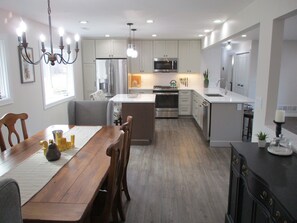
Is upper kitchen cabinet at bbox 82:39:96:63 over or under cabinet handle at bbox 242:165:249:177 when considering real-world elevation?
over

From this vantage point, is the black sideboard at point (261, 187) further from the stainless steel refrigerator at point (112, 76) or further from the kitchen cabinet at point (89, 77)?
the kitchen cabinet at point (89, 77)

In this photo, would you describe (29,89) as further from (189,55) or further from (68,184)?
(189,55)

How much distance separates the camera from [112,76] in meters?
6.91

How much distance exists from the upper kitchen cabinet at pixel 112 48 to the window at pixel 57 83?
3.80 feet

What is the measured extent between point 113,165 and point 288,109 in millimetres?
7416

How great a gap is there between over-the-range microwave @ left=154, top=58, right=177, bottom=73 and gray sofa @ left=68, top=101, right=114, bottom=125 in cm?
405

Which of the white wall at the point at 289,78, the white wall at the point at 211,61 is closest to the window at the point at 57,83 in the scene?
the white wall at the point at 211,61

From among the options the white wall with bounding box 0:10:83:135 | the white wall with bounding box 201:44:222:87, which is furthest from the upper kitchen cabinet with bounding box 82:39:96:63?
the white wall with bounding box 201:44:222:87

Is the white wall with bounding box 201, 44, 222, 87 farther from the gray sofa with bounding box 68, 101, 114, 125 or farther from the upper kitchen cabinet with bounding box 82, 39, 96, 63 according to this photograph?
the gray sofa with bounding box 68, 101, 114, 125

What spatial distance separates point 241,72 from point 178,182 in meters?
6.14

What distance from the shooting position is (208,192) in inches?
119

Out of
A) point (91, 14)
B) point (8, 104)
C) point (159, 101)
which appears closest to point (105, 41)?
point (159, 101)

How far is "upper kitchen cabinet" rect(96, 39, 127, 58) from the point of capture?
7.00m

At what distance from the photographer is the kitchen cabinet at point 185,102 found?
23.9ft
